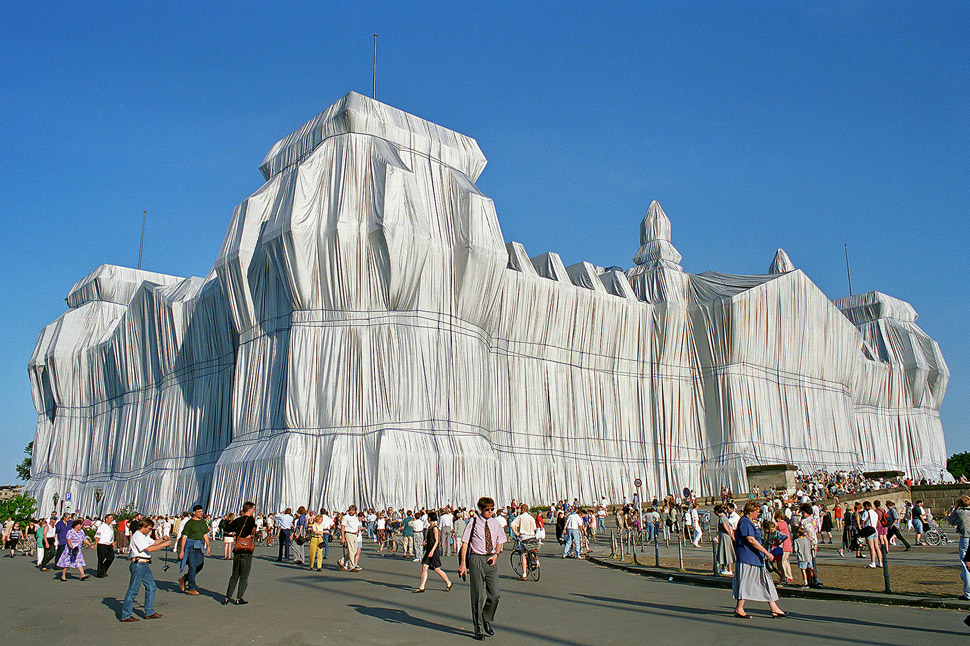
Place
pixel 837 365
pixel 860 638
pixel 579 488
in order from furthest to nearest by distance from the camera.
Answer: pixel 837 365
pixel 579 488
pixel 860 638

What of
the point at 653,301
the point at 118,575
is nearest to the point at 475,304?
the point at 653,301

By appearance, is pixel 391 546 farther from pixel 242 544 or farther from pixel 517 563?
pixel 242 544

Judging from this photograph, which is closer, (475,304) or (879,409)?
(475,304)

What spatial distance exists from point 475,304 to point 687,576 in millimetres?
23436

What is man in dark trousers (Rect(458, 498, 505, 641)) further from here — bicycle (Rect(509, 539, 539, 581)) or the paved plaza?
bicycle (Rect(509, 539, 539, 581))

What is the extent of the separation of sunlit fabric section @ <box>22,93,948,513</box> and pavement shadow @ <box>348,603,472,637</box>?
821 inches

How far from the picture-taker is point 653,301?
170 feet

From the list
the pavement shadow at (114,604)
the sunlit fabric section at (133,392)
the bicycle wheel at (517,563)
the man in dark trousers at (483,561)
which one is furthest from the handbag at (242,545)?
the sunlit fabric section at (133,392)

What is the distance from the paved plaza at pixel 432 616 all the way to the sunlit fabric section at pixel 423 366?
18296 millimetres

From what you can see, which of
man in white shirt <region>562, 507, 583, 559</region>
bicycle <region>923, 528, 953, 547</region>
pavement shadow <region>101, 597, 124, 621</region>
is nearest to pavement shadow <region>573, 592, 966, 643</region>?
pavement shadow <region>101, 597, 124, 621</region>

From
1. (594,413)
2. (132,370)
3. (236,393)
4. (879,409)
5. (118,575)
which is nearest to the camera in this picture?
(118,575)

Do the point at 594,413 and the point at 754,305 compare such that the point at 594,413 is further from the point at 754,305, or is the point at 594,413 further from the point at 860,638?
the point at 860,638

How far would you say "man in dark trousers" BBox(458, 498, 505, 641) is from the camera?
938cm

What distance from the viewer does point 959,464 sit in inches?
3433
